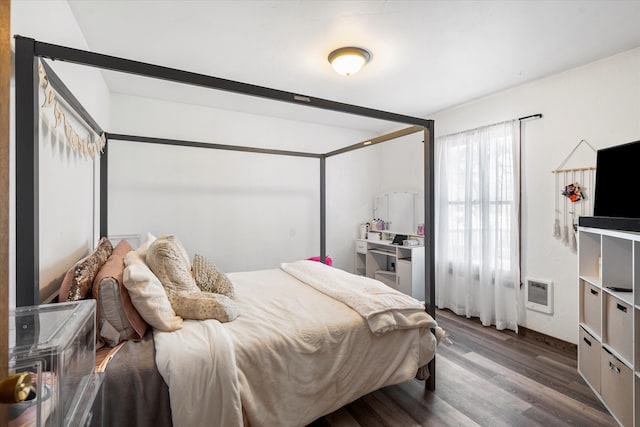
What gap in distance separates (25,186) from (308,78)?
93.3 inches

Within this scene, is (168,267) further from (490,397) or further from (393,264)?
(393,264)

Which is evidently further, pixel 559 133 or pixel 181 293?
pixel 559 133

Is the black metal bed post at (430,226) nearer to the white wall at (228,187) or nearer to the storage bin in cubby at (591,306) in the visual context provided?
the storage bin in cubby at (591,306)

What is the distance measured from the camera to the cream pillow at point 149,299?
1.43 m

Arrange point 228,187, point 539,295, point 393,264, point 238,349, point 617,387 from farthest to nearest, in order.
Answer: point 393,264 < point 228,187 < point 539,295 < point 617,387 < point 238,349

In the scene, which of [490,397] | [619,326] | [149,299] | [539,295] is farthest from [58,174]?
[539,295]

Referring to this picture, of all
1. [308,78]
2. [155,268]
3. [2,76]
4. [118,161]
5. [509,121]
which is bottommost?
[155,268]

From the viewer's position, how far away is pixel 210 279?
2.16 meters

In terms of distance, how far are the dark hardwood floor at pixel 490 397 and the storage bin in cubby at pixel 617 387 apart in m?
0.09

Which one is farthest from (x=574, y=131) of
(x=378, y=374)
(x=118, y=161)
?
(x=118, y=161)

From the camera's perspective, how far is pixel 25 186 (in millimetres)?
1154

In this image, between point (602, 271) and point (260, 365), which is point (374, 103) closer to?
point (602, 271)

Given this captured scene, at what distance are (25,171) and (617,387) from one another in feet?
10.8

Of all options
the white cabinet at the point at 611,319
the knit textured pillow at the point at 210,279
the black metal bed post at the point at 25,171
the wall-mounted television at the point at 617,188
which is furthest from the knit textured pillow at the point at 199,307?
the wall-mounted television at the point at 617,188
